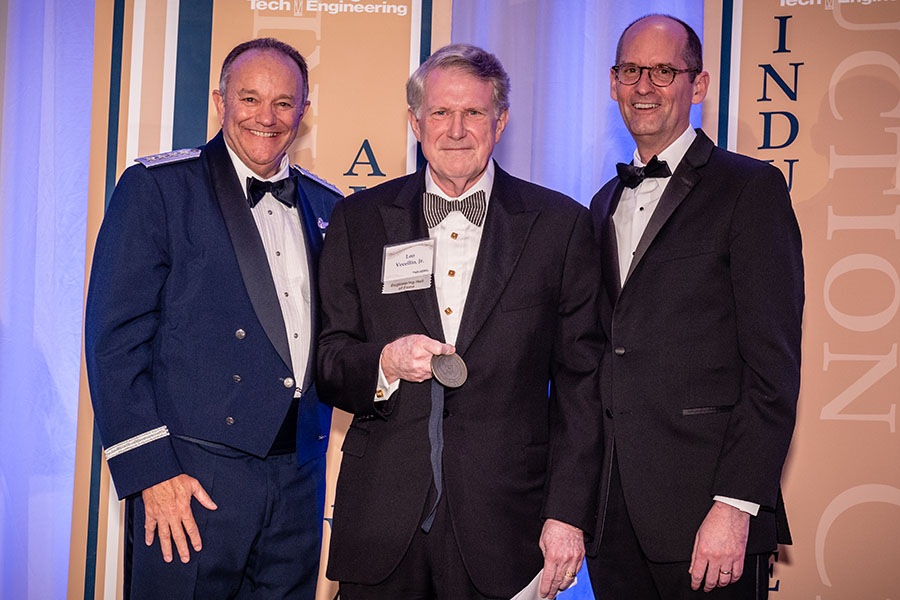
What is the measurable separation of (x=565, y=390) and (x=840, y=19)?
2.27 meters

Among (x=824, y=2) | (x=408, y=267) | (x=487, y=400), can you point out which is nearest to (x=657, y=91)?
(x=408, y=267)

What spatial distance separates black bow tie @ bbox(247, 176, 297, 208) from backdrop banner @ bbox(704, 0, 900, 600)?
6.39 ft

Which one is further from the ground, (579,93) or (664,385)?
(579,93)

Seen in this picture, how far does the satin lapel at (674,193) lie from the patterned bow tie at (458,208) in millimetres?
458

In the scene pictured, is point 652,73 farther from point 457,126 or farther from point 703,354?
point 703,354

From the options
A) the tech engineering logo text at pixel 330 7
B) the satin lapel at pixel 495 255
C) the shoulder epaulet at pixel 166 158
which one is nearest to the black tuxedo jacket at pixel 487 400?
the satin lapel at pixel 495 255

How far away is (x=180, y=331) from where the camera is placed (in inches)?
90.4

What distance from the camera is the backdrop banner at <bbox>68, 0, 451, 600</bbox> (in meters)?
3.59

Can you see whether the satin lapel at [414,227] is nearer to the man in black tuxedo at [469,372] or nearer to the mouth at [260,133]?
the man in black tuxedo at [469,372]

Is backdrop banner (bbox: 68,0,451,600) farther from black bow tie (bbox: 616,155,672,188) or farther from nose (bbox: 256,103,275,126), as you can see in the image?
black bow tie (bbox: 616,155,672,188)

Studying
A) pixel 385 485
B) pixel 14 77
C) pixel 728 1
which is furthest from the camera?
pixel 14 77

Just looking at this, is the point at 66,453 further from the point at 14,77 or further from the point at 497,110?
the point at 497,110

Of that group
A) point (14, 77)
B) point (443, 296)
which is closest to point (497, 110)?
point (443, 296)

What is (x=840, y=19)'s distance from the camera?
132 inches
